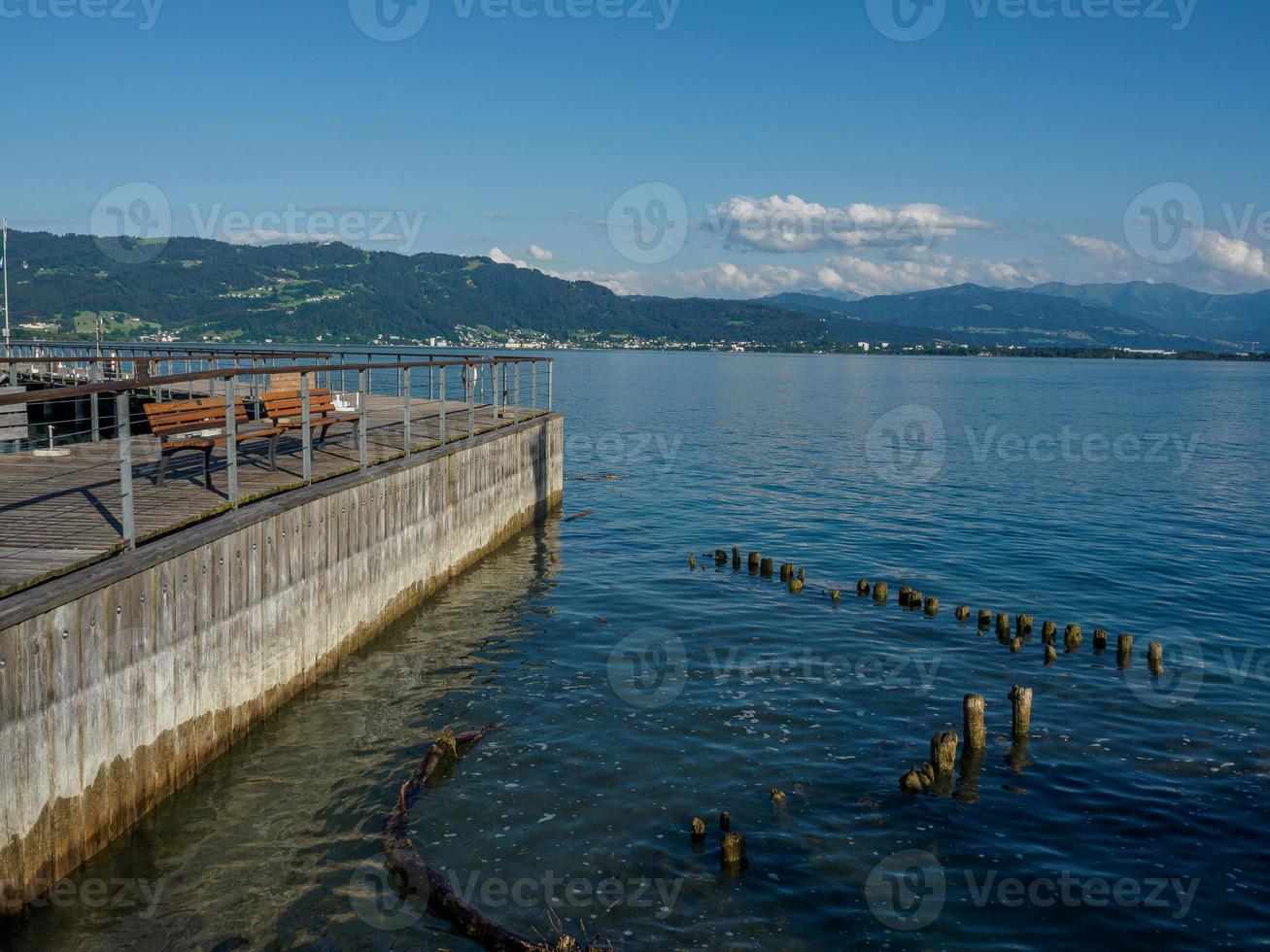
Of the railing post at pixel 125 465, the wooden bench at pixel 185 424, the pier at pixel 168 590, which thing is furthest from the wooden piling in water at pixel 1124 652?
the railing post at pixel 125 465

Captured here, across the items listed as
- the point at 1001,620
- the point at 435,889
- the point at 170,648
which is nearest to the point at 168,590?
the point at 170,648

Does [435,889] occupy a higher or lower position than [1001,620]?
lower

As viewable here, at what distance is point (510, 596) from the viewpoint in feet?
62.4

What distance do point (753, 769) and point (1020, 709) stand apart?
377 centimetres

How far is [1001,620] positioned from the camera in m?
17.2

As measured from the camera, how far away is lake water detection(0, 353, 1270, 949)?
28.0ft

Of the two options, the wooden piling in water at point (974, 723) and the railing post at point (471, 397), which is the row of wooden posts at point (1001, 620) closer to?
the wooden piling in water at point (974, 723)

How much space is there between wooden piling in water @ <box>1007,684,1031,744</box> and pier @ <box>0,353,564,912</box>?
9.10 metres

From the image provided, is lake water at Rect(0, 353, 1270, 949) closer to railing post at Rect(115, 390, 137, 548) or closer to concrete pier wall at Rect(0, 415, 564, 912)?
concrete pier wall at Rect(0, 415, 564, 912)

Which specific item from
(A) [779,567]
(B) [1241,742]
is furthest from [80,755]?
(A) [779,567]

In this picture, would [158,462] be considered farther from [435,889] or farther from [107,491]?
[435,889]

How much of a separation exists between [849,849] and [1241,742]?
21.3 feet

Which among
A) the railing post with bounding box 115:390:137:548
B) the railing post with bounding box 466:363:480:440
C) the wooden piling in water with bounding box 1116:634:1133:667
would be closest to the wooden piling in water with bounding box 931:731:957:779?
the wooden piling in water with bounding box 1116:634:1133:667

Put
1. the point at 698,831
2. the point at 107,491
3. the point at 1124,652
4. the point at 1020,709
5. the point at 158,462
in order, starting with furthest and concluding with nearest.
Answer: the point at 1124,652, the point at 158,462, the point at 1020,709, the point at 107,491, the point at 698,831
